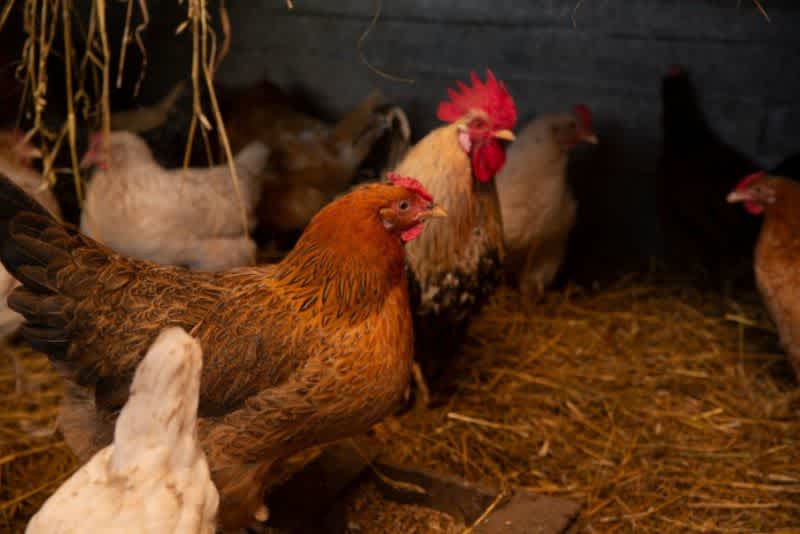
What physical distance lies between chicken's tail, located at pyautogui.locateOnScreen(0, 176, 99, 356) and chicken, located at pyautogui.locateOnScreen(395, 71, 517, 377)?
1177 mm

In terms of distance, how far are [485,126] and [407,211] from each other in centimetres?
87

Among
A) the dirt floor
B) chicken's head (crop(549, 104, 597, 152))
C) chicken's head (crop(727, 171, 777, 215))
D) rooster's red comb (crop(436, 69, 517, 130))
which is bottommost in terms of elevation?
the dirt floor

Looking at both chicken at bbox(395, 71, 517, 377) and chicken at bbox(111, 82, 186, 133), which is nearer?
chicken at bbox(395, 71, 517, 377)

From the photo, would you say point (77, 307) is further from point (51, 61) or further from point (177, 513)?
point (51, 61)

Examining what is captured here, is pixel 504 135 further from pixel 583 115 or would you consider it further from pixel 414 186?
pixel 583 115

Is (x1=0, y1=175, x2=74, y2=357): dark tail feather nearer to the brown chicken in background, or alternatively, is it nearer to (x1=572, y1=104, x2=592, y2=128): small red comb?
the brown chicken in background

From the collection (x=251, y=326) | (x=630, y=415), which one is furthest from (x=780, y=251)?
(x=251, y=326)

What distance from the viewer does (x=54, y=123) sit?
4086mm

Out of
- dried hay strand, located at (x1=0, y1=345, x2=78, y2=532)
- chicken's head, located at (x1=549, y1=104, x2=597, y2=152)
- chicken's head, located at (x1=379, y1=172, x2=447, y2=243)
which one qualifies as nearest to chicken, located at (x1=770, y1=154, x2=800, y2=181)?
chicken's head, located at (x1=549, y1=104, x2=597, y2=152)

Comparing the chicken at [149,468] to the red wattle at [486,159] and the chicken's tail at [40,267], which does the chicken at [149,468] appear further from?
the red wattle at [486,159]

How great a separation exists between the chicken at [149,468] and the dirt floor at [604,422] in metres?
0.98

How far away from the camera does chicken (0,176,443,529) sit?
6.11ft

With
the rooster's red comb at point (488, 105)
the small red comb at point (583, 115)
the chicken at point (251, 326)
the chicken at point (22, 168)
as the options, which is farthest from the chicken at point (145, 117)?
the chicken at point (251, 326)

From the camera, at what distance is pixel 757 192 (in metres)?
2.94
